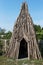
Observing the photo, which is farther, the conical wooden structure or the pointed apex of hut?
the pointed apex of hut

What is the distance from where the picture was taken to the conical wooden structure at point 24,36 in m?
15.1

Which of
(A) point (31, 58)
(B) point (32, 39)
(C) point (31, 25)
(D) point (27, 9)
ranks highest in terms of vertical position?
(D) point (27, 9)

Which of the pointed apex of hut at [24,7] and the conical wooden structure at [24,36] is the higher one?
the pointed apex of hut at [24,7]

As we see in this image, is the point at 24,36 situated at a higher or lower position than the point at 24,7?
lower

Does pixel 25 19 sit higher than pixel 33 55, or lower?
higher

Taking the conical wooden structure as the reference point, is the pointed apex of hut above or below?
above

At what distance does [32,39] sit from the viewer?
15.1 metres

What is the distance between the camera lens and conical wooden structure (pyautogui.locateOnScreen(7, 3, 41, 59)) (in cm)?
1505

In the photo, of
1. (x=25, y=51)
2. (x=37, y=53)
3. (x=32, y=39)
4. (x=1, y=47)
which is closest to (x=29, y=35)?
(x=32, y=39)

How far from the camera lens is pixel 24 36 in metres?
15.4

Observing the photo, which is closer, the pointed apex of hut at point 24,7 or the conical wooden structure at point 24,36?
the conical wooden structure at point 24,36

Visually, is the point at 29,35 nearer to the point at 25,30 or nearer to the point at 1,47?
the point at 25,30

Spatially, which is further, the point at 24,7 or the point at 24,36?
the point at 24,7

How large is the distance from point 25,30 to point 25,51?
8.81 feet
